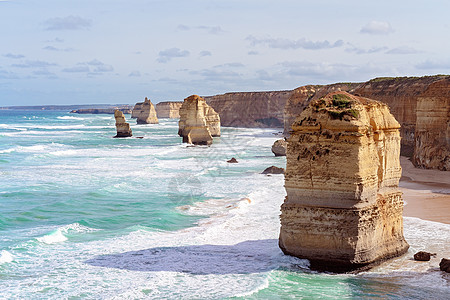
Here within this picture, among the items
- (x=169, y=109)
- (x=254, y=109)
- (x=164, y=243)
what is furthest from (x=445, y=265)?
(x=169, y=109)

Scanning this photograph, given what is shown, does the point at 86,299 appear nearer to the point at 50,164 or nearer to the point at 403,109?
the point at 50,164

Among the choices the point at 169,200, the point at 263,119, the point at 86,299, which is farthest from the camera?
the point at 263,119

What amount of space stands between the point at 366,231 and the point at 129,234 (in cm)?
858

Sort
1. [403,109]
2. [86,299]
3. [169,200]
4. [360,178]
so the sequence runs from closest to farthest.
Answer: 1. [86,299]
2. [360,178]
3. [169,200]
4. [403,109]

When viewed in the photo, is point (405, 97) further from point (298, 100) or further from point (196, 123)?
point (298, 100)

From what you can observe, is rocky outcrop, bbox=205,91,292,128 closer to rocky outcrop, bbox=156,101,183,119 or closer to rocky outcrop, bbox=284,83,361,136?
rocky outcrop, bbox=284,83,361,136

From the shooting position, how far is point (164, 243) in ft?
56.9

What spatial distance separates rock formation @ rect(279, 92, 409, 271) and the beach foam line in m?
7.82

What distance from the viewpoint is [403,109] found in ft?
140

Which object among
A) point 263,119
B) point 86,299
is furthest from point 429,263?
point 263,119

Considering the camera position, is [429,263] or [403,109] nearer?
[429,263]

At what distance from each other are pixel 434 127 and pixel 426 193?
7.80 m

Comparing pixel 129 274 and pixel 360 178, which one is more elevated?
pixel 360 178

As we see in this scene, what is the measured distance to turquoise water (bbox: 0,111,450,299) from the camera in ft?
42.0
